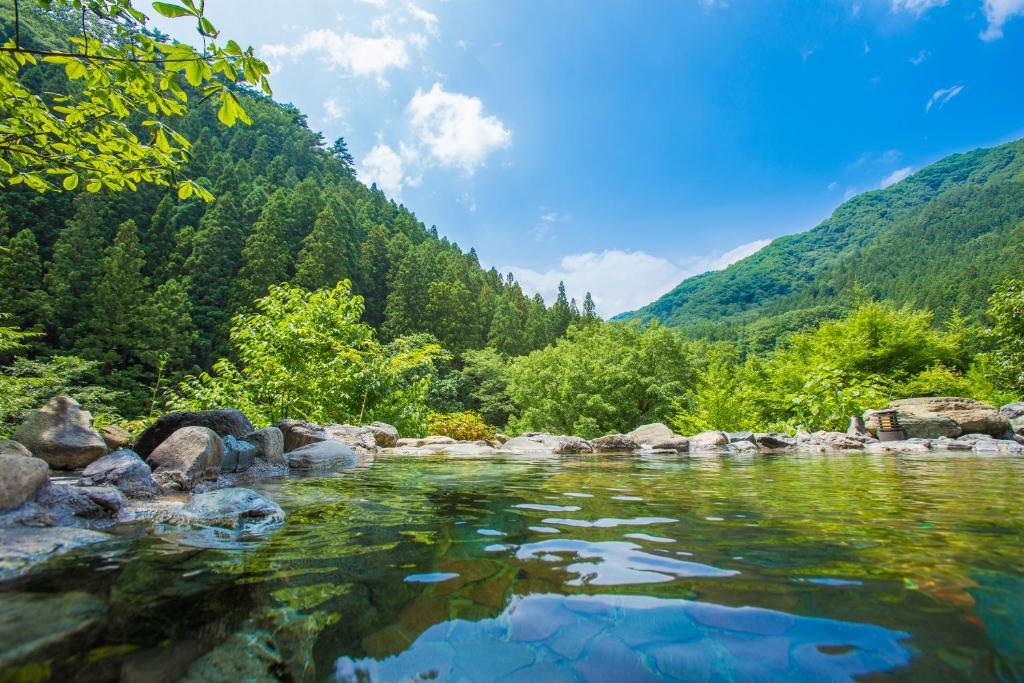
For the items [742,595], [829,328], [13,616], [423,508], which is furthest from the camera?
[829,328]

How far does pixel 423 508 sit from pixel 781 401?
16275 mm

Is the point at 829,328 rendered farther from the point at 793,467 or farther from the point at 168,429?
the point at 168,429

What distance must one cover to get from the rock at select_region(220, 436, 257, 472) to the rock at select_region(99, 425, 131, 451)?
1.06 m

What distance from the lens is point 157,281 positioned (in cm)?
3944

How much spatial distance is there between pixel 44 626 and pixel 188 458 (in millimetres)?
3571

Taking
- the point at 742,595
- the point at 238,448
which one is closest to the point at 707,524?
the point at 742,595

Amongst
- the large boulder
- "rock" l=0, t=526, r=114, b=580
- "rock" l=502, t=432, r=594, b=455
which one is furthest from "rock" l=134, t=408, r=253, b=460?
the large boulder

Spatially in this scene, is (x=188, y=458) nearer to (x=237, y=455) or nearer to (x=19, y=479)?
(x=237, y=455)

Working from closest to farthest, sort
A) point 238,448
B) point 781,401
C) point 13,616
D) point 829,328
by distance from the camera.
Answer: point 13,616, point 238,448, point 781,401, point 829,328

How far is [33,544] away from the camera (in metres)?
1.85

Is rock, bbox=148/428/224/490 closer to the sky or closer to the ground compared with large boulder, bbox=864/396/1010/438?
closer to the ground

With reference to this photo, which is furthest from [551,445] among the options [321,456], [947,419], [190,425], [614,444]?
[947,419]

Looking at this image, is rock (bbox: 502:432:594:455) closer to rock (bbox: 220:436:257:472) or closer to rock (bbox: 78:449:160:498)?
rock (bbox: 220:436:257:472)

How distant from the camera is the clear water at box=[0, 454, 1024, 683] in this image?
3.42ft
